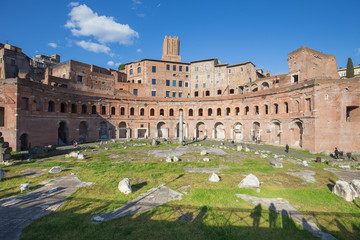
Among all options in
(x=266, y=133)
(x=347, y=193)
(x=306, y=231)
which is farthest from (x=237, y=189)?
(x=266, y=133)

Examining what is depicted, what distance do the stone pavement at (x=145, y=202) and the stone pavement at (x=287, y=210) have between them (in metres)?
3.71

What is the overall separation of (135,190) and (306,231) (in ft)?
26.1

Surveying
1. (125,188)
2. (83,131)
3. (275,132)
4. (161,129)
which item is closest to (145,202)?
(125,188)

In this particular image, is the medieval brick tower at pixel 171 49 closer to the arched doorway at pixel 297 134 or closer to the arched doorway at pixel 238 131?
the arched doorway at pixel 238 131

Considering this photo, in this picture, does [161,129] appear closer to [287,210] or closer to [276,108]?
[276,108]

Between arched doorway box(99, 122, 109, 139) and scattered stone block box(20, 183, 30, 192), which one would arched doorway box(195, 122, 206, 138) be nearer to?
arched doorway box(99, 122, 109, 139)

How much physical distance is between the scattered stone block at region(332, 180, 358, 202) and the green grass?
0.84 ft

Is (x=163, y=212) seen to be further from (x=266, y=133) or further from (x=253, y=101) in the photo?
(x=253, y=101)

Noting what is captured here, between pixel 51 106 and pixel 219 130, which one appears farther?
pixel 219 130

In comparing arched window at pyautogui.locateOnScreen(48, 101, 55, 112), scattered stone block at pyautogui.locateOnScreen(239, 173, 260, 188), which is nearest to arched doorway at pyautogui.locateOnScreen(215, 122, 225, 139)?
scattered stone block at pyautogui.locateOnScreen(239, 173, 260, 188)

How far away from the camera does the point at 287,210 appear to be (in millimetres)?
7809

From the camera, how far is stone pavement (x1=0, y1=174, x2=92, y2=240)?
6512mm

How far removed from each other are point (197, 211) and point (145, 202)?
8.44ft

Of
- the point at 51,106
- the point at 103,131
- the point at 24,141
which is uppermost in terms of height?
the point at 51,106
